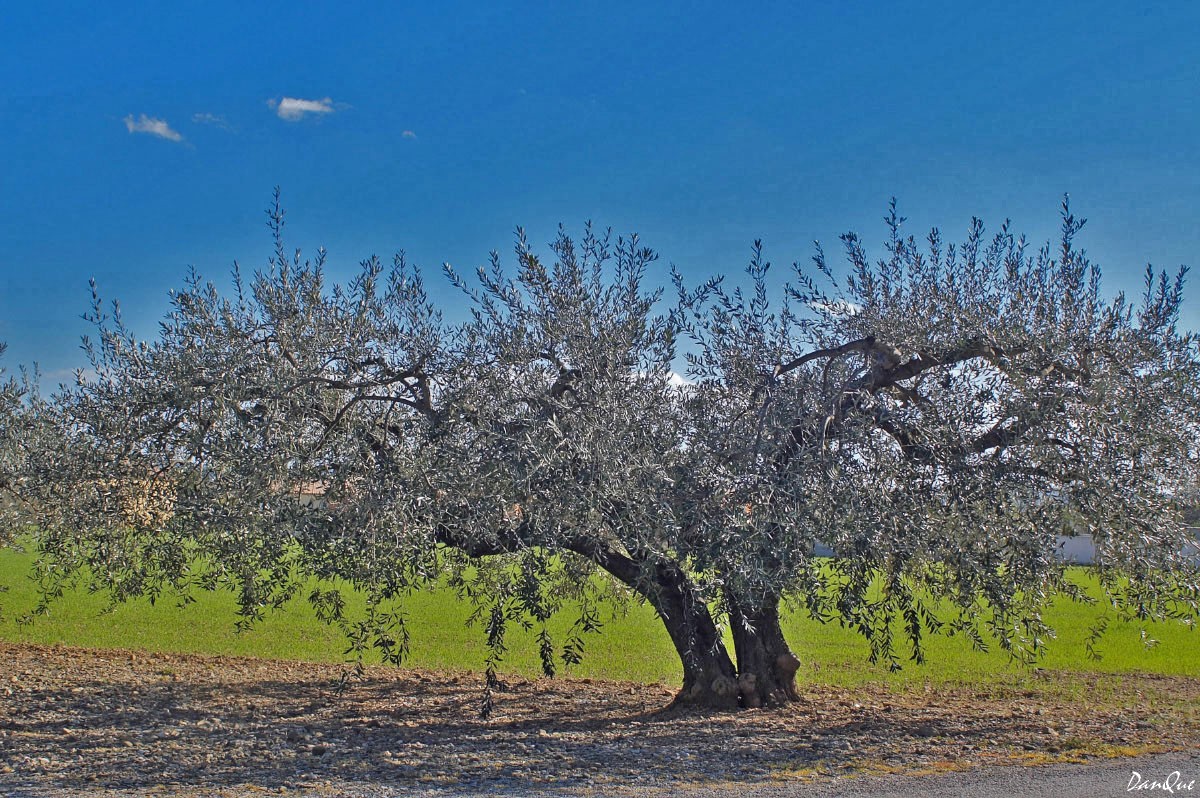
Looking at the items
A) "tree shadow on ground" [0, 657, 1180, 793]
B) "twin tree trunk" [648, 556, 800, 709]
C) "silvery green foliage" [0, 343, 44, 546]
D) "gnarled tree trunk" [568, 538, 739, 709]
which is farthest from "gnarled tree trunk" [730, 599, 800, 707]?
"silvery green foliage" [0, 343, 44, 546]

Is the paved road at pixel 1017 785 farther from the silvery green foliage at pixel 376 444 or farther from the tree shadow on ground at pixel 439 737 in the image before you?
the silvery green foliage at pixel 376 444

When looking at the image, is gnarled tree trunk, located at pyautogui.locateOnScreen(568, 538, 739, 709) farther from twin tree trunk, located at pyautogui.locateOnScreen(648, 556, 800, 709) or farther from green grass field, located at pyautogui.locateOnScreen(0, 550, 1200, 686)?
green grass field, located at pyautogui.locateOnScreen(0, 550, 1200, 686)

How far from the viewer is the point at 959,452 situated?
28.2ft

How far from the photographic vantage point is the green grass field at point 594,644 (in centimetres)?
1714

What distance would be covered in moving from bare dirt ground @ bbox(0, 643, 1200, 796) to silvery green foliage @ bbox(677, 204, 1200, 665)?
1537 millimetres

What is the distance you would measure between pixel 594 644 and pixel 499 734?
1131 cm

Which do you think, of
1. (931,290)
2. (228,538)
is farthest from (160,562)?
(931,290)

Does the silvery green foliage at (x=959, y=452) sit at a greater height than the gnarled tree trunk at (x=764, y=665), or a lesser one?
greater

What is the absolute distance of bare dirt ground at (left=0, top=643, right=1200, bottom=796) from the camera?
26.9ft

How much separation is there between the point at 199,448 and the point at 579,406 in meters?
3.61

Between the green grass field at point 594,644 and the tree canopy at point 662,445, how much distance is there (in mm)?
5223

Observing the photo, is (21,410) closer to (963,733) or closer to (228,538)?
(228,538)

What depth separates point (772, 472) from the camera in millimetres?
8047

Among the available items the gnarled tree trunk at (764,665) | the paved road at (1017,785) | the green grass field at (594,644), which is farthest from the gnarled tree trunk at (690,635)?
the paved road at (1017,785)
